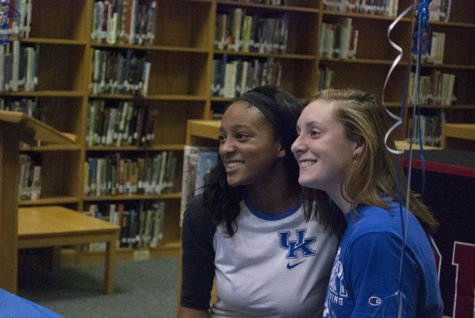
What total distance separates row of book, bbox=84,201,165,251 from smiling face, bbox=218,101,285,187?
3728 mm

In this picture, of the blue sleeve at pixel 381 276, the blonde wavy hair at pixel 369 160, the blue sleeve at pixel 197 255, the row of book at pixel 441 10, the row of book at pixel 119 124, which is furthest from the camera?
the row of book at pixel 441 10

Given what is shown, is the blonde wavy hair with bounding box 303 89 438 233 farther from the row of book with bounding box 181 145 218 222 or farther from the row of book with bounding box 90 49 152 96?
the row of book with bounding box 90 49 152 96

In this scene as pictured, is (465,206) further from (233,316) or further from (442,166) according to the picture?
(233,316)

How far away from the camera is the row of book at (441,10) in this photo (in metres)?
7.32

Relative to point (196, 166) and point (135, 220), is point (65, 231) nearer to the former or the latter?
point (135, 220)

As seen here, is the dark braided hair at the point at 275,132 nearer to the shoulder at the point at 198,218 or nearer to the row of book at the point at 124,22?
the shoulder at the point at 198,218

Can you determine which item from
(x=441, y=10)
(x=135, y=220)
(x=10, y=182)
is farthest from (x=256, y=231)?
(x=441, y=10)

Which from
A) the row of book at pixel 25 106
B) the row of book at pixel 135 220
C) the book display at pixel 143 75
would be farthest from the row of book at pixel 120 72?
the row of book at pixel 135 220

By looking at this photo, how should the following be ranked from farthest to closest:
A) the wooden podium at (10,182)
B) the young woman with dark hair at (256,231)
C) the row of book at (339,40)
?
the row of book at (339,40), the wooden podium at (10,182), the young woman with dark hair at (256,231)

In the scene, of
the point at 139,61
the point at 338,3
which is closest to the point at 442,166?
the point at 139,61

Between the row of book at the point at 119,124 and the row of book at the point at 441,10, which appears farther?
the row of book at the point at 441,10

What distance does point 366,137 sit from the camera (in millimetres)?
1700

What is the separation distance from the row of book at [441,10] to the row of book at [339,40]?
34.8 inches

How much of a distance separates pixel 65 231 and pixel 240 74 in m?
1.95
